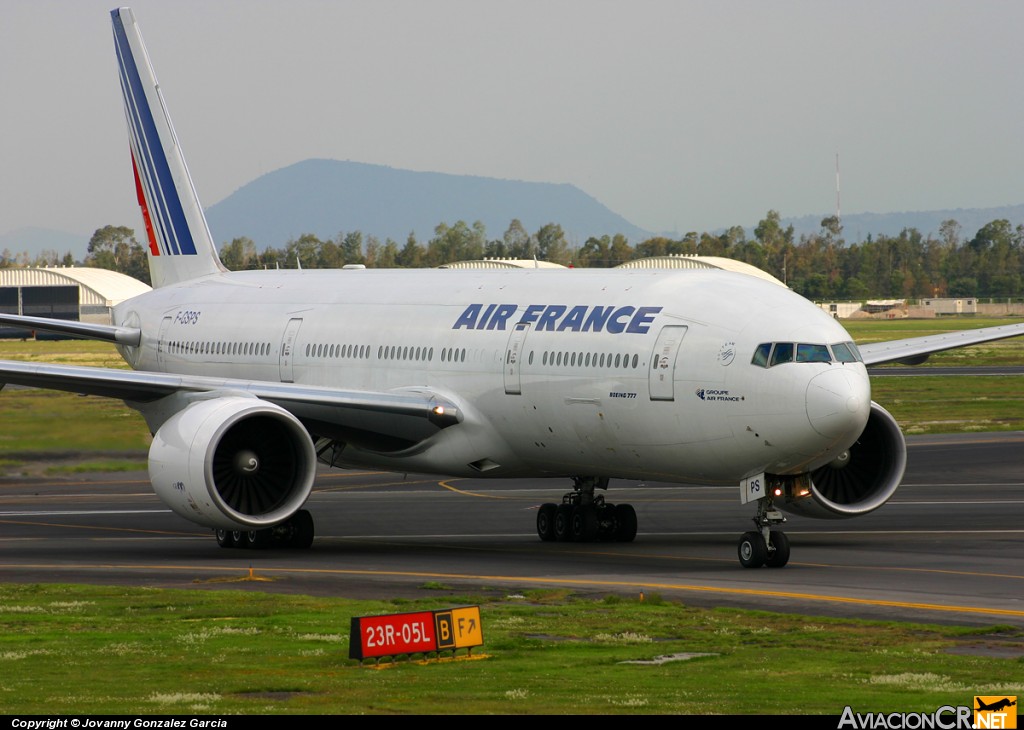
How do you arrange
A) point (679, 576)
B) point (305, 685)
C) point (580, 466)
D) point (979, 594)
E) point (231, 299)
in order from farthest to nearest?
point (231, 299)
point (580, 466)
point (679, 576)
point (979, 594)
point (305, 685)

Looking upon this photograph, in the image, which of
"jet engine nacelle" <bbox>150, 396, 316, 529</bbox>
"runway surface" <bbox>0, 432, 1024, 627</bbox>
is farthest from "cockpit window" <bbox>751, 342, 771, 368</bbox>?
"jet engine nacelle" <bbox>150, 396, 316, 529</bbox>

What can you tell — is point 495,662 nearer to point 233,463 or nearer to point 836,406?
point 836,406

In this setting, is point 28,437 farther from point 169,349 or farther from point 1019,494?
point 1019,494

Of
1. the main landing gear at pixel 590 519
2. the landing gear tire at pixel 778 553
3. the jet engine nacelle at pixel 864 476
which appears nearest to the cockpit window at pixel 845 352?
the landing gear tire at pixel 778 553

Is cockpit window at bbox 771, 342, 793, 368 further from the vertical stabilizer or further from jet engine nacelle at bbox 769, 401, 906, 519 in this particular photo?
the vertical stabilizer

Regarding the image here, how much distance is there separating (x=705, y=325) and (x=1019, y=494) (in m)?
15.6

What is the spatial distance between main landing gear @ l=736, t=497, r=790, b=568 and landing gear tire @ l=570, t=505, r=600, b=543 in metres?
5.07

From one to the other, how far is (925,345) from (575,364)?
31.7ft

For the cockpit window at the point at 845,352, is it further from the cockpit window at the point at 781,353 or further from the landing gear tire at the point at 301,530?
the landing gear tire at the point at 301,530

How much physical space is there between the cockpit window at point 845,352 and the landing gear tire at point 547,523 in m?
7.88

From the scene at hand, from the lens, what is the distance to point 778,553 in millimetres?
27328

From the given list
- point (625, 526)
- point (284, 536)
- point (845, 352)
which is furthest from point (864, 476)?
point (284, 536)

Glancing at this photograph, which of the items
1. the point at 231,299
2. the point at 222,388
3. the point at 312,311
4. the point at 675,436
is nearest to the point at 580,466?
the point at 675,436

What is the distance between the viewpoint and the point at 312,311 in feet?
121
